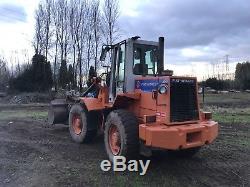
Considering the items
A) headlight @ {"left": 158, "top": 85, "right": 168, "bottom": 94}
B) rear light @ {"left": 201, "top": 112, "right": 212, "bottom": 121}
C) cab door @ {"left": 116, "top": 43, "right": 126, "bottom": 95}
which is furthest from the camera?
cab door @ {"left": 116, "top": 43, "right": 126, "bottom": 95}

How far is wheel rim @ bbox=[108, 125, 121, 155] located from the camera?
333 inches

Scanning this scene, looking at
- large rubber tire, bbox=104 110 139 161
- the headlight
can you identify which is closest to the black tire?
large rubber tire, bbox=104 110 139 161

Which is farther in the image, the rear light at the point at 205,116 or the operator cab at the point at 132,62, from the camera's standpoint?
the operator cab at the point at 132,62

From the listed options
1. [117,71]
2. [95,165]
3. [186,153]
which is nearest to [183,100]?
[186,153]

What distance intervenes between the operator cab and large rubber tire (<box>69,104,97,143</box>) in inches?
49.8

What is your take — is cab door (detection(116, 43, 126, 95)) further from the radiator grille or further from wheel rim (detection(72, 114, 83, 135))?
wheel rim (detection(72, 114, 83, 135))

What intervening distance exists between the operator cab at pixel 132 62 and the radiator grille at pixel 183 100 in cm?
92

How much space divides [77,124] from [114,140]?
2.60 meters

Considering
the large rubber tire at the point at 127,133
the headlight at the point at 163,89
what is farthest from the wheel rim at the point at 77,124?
the headlight at the point at 163,89

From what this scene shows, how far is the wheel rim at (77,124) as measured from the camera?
10836 millimetres

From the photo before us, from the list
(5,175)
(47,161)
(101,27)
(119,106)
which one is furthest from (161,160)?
(101,27)

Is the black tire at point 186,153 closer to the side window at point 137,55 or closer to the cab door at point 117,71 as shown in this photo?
the cab door at point 117,71

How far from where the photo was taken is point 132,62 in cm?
888

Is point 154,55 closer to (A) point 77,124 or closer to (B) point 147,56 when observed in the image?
(B) point 147,56
